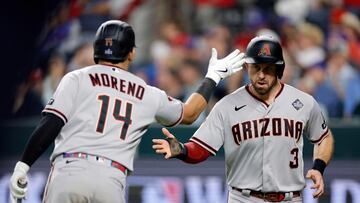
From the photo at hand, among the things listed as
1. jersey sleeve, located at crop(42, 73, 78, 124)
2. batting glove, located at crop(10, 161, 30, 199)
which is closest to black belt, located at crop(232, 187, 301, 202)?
jersey sleeve, located at crop(42, 73, 78, 124)

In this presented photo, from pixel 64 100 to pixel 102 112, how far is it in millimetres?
224

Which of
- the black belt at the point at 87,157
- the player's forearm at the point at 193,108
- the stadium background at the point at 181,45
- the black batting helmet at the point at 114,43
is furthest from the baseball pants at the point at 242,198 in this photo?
the stadium background at the point at 181,45

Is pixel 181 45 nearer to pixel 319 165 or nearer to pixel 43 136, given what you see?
pixel 319 165

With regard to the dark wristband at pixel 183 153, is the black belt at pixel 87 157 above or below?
below

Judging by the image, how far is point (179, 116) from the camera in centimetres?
564

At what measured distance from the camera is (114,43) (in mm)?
5457

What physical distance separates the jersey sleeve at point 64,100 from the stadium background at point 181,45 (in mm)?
4443

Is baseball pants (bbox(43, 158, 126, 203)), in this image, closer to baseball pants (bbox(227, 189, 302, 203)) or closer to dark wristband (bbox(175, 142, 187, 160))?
dark wristband (bbox(175, 142, 187, 160))

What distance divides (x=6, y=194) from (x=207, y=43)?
3.60m

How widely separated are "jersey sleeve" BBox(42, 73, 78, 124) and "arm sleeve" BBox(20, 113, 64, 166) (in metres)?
0.03

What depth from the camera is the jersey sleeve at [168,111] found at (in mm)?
5543

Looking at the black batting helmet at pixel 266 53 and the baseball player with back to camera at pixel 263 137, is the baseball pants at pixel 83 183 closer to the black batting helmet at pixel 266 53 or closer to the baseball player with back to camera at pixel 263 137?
the baseball player with back to camera at pixel 263 137

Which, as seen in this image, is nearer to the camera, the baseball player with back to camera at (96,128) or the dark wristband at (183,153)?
the baseball player with back to camera at (96,128)

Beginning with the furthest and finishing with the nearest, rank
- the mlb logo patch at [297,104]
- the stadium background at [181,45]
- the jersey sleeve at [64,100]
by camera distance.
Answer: the stadium background at [181,45] → the mlb logo patch at [297,104] → the jersey sleeve at [64,100]
